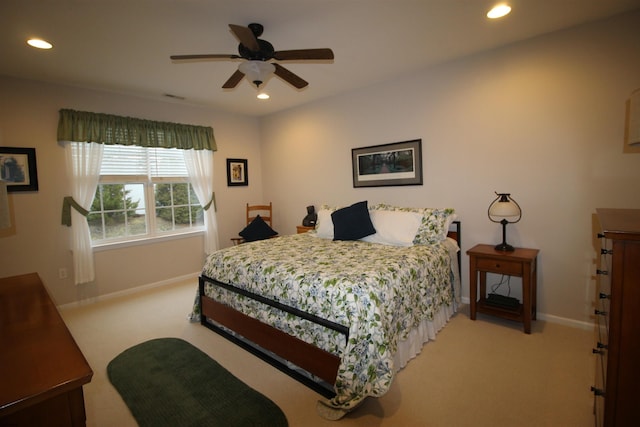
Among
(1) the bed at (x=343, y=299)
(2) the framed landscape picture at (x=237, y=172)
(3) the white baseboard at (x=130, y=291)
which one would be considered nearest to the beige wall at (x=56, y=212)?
(3) the white baseboard at (x=130, y=291)

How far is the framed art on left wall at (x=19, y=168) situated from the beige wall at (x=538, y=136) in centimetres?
381

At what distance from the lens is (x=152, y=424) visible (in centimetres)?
181

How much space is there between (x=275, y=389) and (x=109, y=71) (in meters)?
3.36

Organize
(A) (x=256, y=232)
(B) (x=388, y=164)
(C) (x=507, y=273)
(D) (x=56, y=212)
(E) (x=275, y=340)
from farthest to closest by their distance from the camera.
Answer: (A) (x=256, y=232) → (B) (x=388, y=164) → (D) (x=56, y=212) → (C) (x=507, y=273) → (E) (x=275, y=340)

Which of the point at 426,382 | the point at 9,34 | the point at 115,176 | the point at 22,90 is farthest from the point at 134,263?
the point at 426,382

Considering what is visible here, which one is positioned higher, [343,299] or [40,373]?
[40,373]

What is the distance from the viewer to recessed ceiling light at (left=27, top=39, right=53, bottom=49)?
2473 millimetres

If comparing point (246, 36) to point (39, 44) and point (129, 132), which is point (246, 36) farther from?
point (129, 132)

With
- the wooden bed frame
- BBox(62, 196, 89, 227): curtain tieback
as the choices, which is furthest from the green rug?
BBox(62, 196, 89, 227): curtain tieback

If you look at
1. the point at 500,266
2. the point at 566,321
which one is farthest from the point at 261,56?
the point at 566,321

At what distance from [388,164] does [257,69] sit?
2.12 m

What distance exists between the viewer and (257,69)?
7.22 ft

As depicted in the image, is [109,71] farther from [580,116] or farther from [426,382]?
[580,116]

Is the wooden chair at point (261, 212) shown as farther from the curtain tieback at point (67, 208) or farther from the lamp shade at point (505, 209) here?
the lamp shade at point (505, 209)
